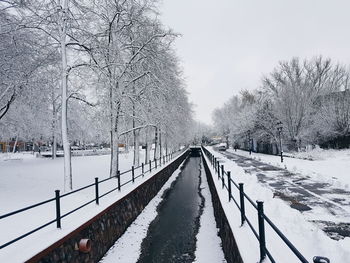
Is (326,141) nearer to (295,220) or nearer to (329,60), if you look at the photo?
(329,60)

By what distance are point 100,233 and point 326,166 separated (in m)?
19.9

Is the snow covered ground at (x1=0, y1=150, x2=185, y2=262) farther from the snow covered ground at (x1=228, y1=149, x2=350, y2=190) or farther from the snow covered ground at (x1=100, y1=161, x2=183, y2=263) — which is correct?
the snow covered ground at (x1=228, y1=149, x2=350, y2=190)

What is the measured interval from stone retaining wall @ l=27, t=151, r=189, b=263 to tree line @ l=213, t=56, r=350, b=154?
26.5m

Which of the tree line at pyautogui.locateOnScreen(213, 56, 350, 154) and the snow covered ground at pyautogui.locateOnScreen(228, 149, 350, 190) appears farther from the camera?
the tree line at pyautogui.locateOnScreen(213, 56, 350, 154)

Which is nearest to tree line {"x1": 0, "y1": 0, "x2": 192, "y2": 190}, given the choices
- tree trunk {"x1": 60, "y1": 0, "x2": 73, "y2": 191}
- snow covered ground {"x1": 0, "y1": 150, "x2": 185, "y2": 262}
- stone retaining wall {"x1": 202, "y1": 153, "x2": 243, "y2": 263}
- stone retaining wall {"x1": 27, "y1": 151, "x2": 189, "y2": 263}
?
tree trunk {"x1": 60, "y1": 0, "x2": 73, "y2": 191}

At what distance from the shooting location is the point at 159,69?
649 inches

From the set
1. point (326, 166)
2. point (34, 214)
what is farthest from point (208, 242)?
point (326, 166)

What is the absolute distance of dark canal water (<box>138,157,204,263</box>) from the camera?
8.61 m

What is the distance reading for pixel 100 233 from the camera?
26.7 ft

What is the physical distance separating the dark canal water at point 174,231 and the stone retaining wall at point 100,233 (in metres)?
1.03

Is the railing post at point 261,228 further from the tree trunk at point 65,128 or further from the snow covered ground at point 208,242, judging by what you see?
the tree trunk at point 65,128

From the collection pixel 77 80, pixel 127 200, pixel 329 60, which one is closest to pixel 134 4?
pixel 77 80

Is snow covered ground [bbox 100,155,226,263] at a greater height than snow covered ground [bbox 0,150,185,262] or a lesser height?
lesser

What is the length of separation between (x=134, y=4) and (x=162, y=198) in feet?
36.9
